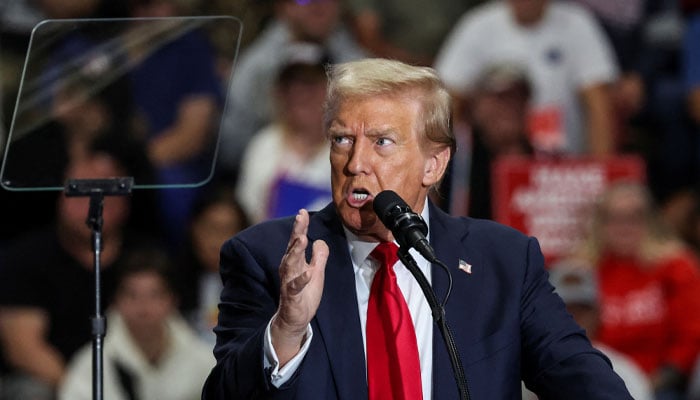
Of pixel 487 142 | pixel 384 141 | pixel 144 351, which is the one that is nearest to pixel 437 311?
pixel 384 141

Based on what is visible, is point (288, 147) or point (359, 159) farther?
point (288, 147)

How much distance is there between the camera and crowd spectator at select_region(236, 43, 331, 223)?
17.7 ft

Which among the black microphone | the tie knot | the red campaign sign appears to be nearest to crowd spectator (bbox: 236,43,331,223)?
the red campaign sign

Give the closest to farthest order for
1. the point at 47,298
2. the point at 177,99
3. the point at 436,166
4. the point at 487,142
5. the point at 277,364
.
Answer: the point at 277,364 < the point at 436,166 < the point at 177,99 < the point at 47,298 < the point at 487,142

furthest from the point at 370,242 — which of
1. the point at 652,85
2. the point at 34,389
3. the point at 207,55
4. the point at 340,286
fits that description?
the point at 652,85

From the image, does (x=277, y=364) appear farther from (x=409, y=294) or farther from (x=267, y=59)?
(x=267, y=59)

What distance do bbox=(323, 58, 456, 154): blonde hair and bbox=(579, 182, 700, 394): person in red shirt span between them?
3160mm

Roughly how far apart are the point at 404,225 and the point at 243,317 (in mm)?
477

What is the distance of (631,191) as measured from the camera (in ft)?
18.5

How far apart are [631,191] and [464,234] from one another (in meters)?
3.28

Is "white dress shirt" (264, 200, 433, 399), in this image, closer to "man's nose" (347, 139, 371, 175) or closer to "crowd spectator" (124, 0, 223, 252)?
"man's nose" (347, 139, 371, 175)

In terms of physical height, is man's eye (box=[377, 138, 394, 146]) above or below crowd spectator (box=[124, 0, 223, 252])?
below

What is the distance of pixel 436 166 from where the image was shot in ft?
8.23

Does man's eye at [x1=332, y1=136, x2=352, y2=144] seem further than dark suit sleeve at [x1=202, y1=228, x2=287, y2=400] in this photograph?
Yes
